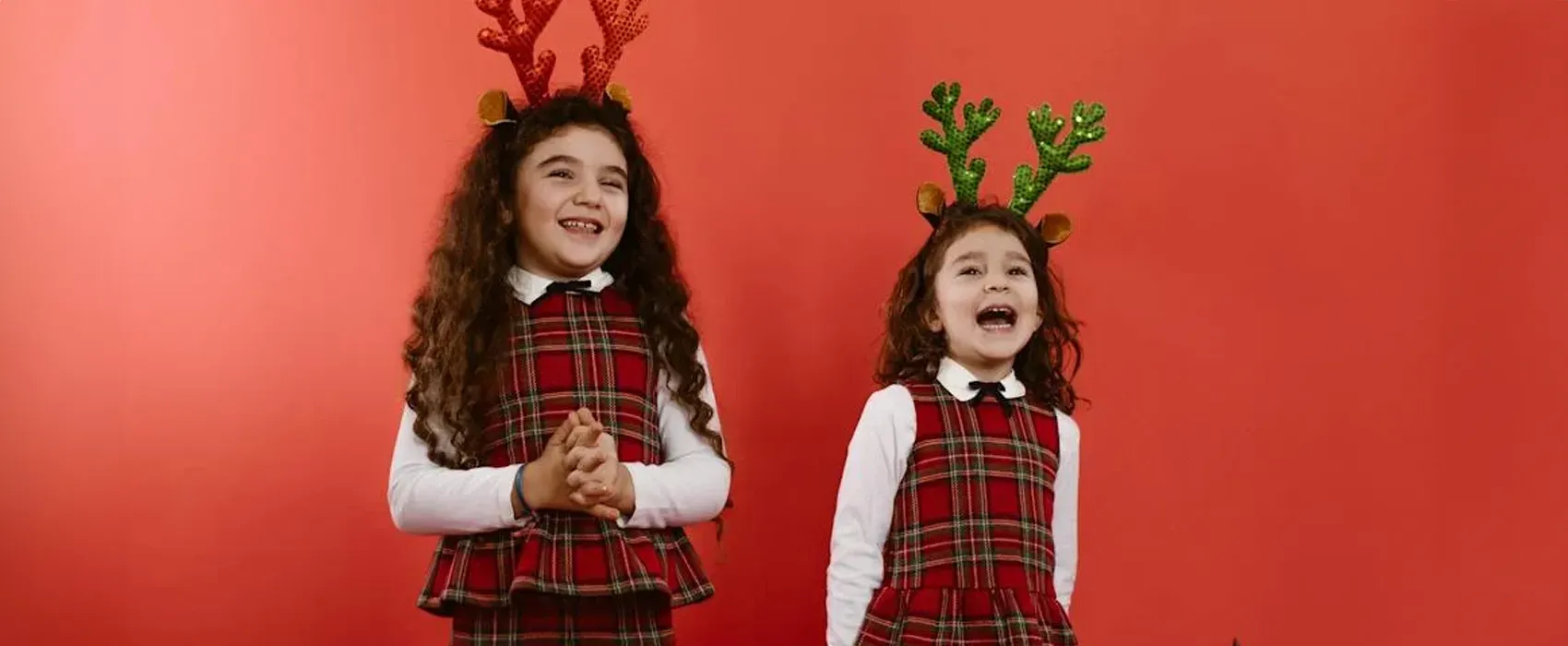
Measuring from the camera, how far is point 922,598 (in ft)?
7.34

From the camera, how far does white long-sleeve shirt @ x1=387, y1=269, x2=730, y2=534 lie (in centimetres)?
206

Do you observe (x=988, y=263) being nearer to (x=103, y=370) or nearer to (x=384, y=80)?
(x=384, y=80)

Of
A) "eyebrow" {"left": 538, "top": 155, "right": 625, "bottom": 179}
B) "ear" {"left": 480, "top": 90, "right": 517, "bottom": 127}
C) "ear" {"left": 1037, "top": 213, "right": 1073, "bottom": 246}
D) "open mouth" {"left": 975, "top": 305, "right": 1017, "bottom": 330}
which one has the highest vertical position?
"ear" {"left": 480, "top": 90, "right": 517, "bottom": 127}

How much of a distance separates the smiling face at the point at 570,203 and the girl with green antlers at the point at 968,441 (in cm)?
46

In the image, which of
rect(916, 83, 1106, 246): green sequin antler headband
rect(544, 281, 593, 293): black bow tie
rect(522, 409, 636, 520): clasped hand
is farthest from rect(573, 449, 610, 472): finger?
rect(916, 83, 1106, 246): green sequin antler headband

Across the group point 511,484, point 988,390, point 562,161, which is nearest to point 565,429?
point 511,484

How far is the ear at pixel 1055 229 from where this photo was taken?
8.02 feet

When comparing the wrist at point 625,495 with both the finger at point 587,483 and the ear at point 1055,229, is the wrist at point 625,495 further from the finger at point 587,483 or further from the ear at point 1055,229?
the ear at point 1055,229

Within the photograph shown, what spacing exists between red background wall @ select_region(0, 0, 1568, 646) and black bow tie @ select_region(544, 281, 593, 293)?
558mm

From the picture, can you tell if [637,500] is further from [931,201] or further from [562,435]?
[931,201]

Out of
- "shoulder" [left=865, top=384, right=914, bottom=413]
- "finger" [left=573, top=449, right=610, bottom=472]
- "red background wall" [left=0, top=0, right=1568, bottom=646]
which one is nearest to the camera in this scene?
"finger" [left=573, top=449, right=610, bottom=472]

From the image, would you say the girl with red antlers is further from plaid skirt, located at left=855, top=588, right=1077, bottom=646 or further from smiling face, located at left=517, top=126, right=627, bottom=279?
plaid skirt, located at left=855, top=588, right=1077, bottom=646

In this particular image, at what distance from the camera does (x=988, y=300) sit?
2.34 metres

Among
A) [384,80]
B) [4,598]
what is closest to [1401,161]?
[384,80]
